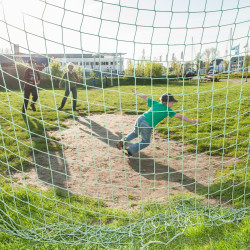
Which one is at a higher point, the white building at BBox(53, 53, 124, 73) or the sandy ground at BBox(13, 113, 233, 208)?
the white building at BBox(53, 53, 124, 73)

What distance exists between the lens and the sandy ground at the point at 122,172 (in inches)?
113

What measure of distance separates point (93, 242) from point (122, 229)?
0.31 metres

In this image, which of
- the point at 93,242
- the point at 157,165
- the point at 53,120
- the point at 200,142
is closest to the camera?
the point at 93,242

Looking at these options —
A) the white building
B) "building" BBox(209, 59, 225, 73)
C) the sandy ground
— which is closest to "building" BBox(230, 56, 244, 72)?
"building" BBox(209, 59, 225, 73)

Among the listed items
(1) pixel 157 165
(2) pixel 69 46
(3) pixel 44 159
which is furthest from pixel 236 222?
(3) pixel 44 159

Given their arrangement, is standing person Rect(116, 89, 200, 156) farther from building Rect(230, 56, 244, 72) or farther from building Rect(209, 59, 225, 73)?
building Rect(230, 56, 244, 72)

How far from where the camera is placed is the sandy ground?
2.87 m

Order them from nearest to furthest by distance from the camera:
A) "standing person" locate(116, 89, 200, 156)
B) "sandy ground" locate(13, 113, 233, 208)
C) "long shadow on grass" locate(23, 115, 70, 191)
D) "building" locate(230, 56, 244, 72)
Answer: "building" locate(230, 56, 244, 72), "sandy ground" locate(13, 113, 233, 208), "long shadow on grass" locate(23, 115, 70, 191), "standing person" locate(116, 89, 200, 156)

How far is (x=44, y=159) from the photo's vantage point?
3992 millimetres

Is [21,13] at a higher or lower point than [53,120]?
higher

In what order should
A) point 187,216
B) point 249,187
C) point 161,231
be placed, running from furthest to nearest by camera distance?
point 249,187 < point 187,216 < point 161,231

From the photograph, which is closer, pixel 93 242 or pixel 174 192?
pixel 93 242

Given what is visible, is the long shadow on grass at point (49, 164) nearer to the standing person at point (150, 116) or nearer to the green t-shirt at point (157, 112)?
the standing person at point (150, 116)

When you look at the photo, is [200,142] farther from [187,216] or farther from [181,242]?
[181,242]
